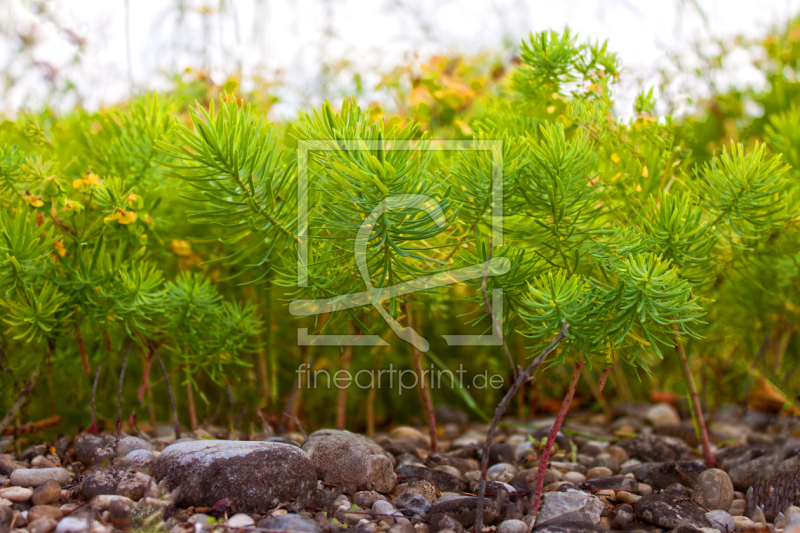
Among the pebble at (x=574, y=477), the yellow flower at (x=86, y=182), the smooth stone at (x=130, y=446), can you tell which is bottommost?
the pebble at (x=574, y=477)

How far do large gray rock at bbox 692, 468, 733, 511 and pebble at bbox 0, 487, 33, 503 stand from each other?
3.24 ft

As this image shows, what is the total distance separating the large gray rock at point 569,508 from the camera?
749 millimetres

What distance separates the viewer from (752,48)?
1757 mm

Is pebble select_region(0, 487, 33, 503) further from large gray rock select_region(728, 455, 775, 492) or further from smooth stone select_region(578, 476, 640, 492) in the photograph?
large gray rock select_region(728, 455, 775, 492)

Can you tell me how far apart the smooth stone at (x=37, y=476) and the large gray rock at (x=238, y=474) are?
15 centimetres

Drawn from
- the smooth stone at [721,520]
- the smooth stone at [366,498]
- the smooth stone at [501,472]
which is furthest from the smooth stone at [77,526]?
the smooth stone at [721,520]

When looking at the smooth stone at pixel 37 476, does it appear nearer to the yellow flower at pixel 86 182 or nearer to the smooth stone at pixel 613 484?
the yellow flower at pixel 86 182

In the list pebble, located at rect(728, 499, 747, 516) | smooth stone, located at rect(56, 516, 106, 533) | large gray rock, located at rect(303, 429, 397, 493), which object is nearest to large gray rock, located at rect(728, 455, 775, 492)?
pebble, located at rect(728, 499, 747, 516)

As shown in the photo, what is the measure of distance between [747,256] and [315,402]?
3.47 ft

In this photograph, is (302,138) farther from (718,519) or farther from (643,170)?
(718,519)

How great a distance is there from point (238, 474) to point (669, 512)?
23.5 inches

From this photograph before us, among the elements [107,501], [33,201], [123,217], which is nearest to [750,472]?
[107,501]

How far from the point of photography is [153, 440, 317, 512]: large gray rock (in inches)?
29.5

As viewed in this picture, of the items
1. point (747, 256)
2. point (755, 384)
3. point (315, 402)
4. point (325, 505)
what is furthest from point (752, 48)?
point (325, 505)
